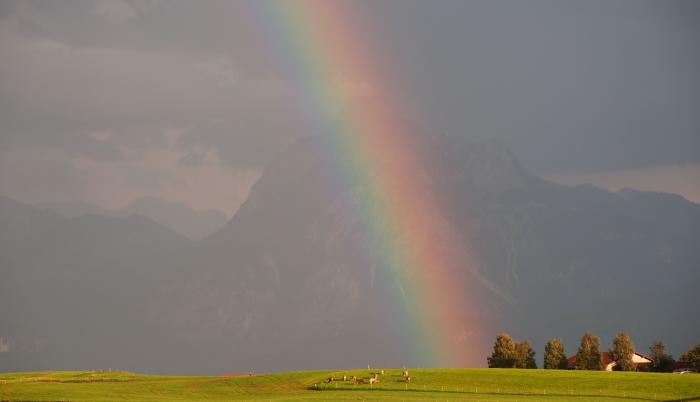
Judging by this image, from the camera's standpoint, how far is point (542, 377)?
6575 inches

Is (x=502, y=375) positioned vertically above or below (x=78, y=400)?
above

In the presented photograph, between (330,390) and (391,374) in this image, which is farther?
(391,374)

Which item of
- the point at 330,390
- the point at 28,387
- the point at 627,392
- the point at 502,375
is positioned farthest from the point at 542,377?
the point at 28,387

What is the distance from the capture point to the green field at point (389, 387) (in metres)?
145

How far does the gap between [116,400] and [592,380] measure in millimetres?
82465

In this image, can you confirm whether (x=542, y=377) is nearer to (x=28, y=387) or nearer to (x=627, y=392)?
(x=627, y=392)

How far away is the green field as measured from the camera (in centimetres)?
14525

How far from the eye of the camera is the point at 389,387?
158 metres

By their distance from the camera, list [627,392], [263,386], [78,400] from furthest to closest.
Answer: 1. [263,386]
2. [627,392]
3. [78,400]

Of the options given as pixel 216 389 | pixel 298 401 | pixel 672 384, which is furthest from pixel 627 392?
pixel 216 389

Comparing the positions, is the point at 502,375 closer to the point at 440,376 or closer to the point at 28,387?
the point at 440,376

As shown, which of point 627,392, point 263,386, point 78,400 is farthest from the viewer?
point 263,386

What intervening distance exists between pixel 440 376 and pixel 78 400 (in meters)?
66.2

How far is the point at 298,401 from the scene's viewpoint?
447ft
